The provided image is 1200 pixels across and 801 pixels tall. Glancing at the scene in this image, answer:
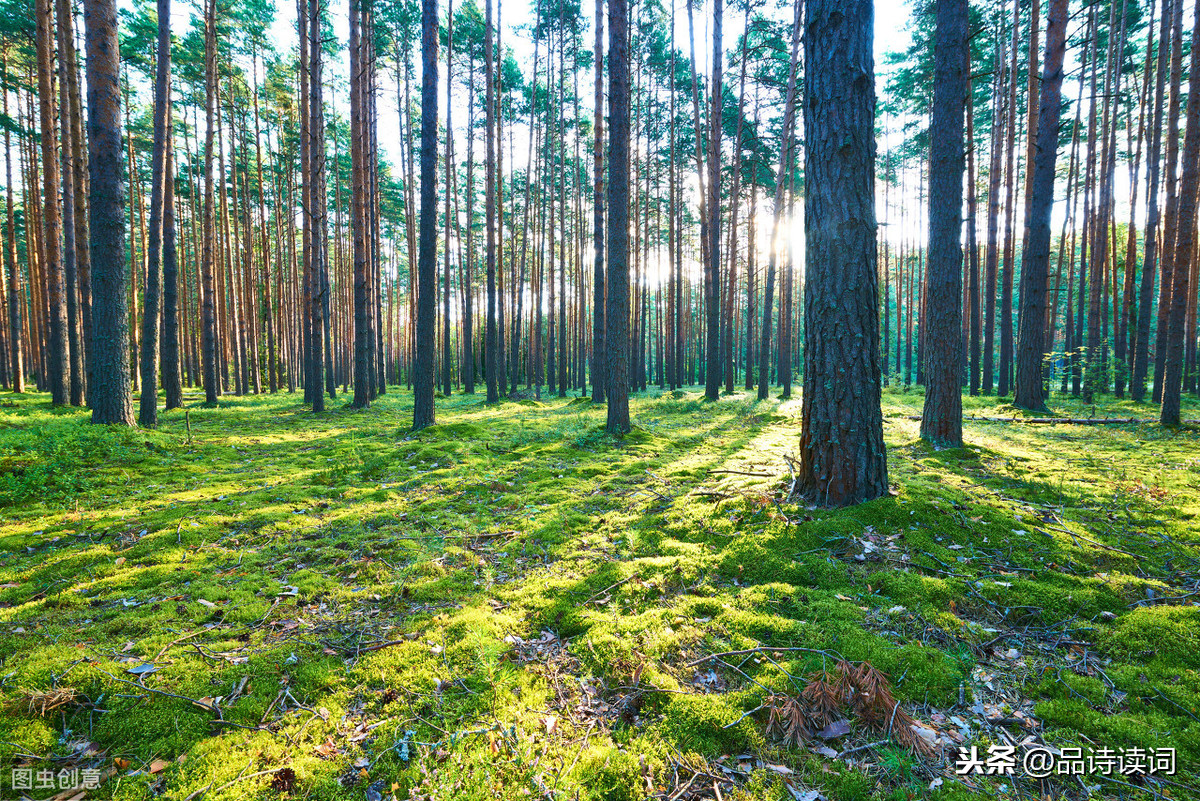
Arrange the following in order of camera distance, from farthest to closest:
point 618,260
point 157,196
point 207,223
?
point 207,223, point 157,196, point 618,260

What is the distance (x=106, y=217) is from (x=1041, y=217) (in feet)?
59.3

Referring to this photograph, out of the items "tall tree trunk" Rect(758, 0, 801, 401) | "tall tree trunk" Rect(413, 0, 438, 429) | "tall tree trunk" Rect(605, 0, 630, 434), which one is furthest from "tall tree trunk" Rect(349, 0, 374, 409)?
"tall tree trunk" Rect(758, 0, 801, 401)

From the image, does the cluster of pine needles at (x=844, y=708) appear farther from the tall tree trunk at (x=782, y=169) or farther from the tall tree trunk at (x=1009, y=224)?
the tall tree trunk at (x=1009, y=224)

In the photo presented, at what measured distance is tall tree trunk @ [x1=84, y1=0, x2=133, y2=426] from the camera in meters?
7.82

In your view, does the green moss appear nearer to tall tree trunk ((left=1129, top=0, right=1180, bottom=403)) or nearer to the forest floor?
the forest floor

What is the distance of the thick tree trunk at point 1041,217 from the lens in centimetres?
927


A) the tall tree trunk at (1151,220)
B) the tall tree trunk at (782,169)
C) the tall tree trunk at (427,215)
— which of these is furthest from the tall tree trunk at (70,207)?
the tall tree trunk at (1151,220)

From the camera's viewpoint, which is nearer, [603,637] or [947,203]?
[603,637]

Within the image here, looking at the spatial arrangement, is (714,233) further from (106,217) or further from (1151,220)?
(106,217)

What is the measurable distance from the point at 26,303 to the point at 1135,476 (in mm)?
44088

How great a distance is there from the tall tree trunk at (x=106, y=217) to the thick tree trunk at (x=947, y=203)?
12.9m

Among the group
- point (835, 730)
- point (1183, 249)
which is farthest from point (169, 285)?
point (1183, 249)

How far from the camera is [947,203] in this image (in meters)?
6.36

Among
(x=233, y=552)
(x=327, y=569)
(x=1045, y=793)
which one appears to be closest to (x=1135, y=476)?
(x=1045, y=793)
